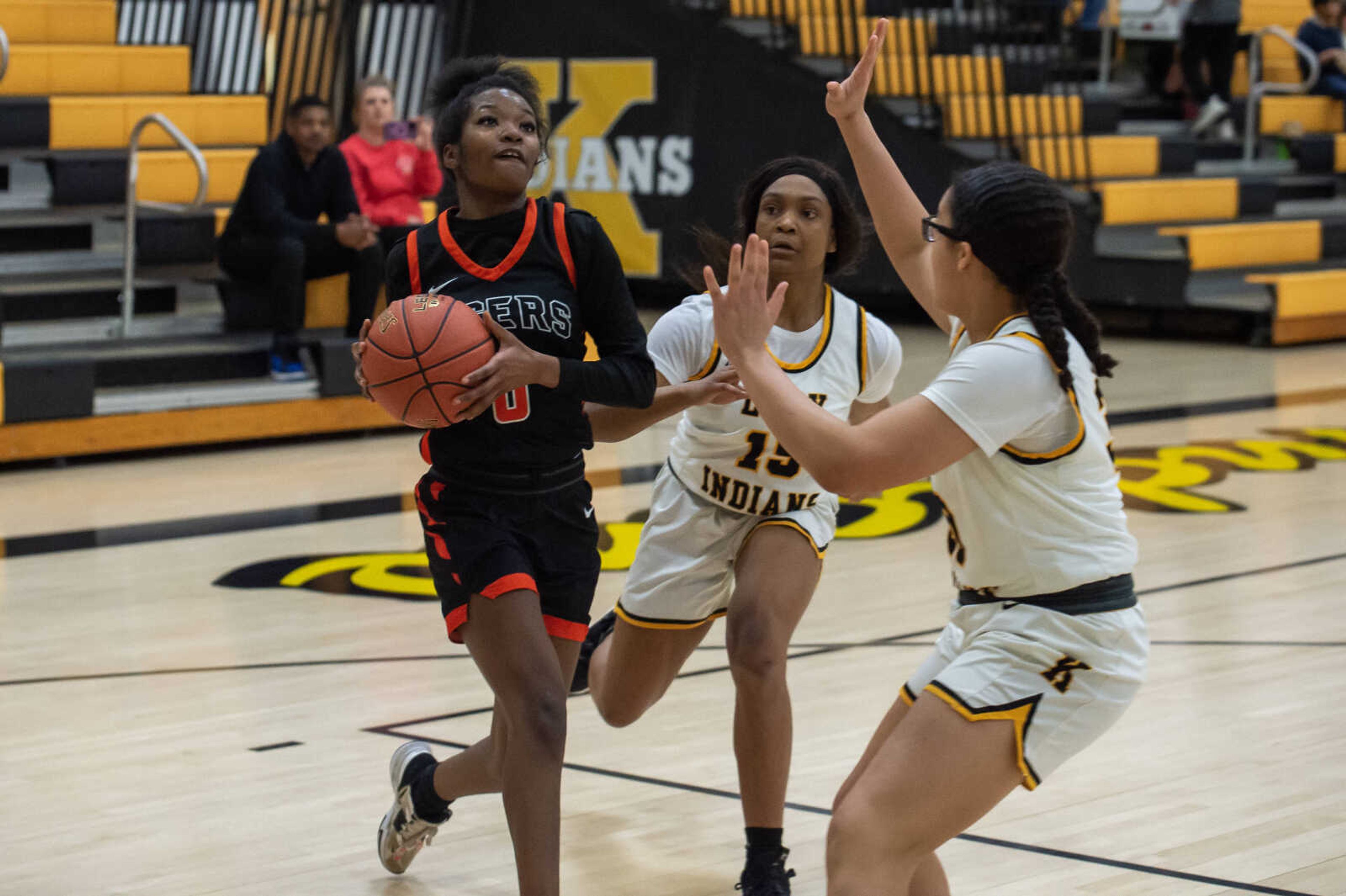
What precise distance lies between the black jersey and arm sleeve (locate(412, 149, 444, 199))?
620 centimetres

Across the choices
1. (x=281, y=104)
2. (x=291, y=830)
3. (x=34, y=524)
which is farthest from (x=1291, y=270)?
(x=291, y=830)

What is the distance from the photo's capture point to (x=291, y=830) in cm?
365

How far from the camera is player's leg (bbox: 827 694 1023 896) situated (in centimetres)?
242

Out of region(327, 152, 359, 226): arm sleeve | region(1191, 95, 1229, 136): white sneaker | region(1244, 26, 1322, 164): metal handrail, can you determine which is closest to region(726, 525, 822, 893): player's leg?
region(327, 152, 359, 226): arm sleeve

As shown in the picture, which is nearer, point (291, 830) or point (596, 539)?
point (596, 539)

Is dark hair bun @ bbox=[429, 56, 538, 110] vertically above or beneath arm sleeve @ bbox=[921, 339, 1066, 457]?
above

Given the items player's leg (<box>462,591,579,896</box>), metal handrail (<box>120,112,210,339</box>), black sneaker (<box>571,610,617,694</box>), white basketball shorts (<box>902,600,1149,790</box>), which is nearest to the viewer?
white basketball shorts (<box>902,600,1149,790</box>)

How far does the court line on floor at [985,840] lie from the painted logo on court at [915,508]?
1.49m

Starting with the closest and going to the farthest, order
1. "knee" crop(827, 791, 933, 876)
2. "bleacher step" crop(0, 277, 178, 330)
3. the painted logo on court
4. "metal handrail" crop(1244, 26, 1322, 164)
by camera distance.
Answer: "knee" crop(827, 791, 933, 876) < the painted logo on court < "bleacher step" crop(0, 277, 178, 330) < "metal handrail" crop(1244, 26, 1322, 164)

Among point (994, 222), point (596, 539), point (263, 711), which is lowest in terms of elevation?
point (263, 711)

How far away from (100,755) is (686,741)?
1.28 meters

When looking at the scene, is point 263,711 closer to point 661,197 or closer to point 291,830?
point 291,830

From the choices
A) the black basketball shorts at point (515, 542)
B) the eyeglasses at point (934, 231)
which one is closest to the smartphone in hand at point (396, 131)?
the black basketball shorts at point (515, 542)

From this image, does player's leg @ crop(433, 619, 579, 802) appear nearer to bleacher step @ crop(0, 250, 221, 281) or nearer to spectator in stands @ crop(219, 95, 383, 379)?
spectator in stands @ crop(219, 95, 383, 379)
